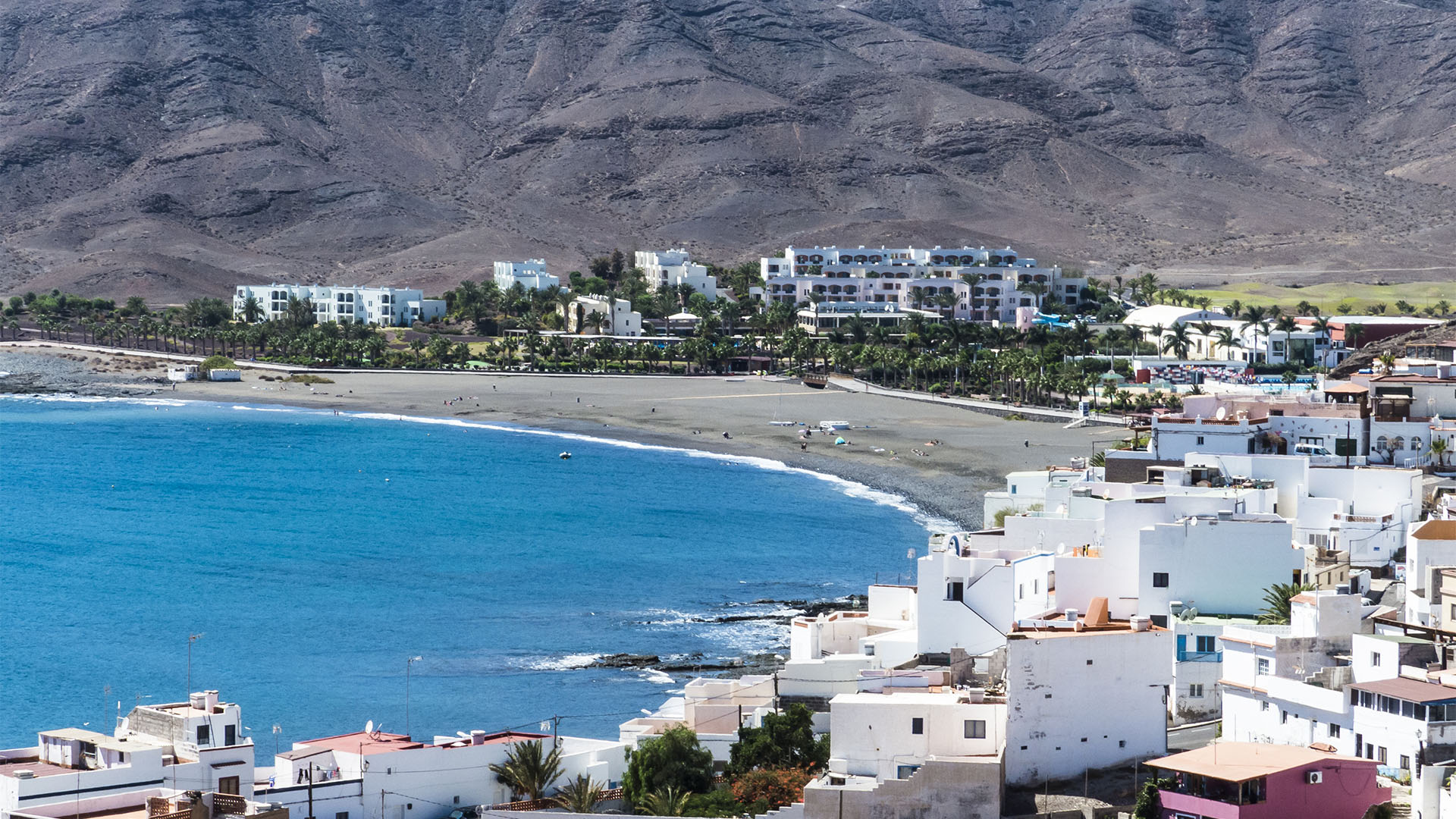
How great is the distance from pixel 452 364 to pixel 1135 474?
107230 mm

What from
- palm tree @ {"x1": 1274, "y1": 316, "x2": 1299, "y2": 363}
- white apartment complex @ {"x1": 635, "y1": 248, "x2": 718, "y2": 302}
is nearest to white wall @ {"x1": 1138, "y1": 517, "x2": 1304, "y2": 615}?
palm tree @ {"x1": 1274, "y1": 316, "x2": 1299, "y2": 363}

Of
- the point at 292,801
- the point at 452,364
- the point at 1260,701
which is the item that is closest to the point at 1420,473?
the point at 1260,701

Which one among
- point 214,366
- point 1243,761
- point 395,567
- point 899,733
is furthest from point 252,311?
point 1243,761

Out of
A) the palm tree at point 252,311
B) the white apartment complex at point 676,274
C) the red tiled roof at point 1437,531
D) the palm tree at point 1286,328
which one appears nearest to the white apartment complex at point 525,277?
the white apartment complex at point 676,274

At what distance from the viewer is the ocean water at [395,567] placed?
162ft

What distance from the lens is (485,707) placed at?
153ft

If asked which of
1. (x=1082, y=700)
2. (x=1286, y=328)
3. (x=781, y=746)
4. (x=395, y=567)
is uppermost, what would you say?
(x=1286, y=328)

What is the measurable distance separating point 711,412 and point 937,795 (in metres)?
91.7

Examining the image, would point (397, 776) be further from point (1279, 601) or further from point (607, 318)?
point (607, 318)

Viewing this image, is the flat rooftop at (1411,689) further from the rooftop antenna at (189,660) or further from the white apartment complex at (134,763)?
the rooftop antenna at (189,660)

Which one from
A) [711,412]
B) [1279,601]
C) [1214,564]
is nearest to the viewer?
[1279,601]

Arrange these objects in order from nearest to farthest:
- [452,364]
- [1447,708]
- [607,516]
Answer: [1447,708], [607,516], [452,364]

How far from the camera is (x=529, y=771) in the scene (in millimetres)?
32375

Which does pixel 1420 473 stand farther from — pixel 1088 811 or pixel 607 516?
pixel 607 516
